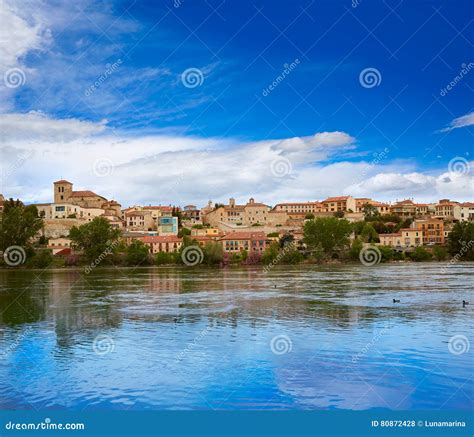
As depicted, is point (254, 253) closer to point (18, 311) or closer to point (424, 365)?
point (18, 311)

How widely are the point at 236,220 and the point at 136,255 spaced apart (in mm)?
22802

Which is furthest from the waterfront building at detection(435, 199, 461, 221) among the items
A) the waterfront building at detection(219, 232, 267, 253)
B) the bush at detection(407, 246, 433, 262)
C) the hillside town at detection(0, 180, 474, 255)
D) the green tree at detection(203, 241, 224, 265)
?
the green tree at detection(203, 241, 224, 265)

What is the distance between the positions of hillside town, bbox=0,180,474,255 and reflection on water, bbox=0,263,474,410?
1367 inches

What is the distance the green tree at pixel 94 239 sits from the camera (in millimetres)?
44531

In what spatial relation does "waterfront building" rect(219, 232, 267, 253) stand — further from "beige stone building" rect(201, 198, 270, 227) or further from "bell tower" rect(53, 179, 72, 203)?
"bell tower" rect(53, 179, 72, 203)

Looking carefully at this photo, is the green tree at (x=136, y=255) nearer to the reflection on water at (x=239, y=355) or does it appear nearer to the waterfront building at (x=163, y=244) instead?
the waterfront building at (x=163, y=244)

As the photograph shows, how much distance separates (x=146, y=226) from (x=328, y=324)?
50.8 meters

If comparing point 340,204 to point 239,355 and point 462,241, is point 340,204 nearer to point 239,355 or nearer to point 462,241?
point 462,241

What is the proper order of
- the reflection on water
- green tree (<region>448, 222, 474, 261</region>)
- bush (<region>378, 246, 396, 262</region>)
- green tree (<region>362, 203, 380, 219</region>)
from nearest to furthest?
the reflection on water < green tree (<region>448, 222, 474, 261</region>) < bush (<region>378, 246, 396, 262</region>) < green tree (<region>362, 203, 380, 219</region>)

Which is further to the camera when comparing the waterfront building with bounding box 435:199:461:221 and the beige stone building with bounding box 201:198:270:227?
the waterfront building with bounding box 435:199:461:221

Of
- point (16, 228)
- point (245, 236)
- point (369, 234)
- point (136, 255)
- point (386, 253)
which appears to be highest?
point (16, 228)

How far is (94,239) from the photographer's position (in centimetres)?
4494

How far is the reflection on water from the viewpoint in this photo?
23.3ft

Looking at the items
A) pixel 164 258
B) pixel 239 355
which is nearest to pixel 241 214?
pixel 164 258
